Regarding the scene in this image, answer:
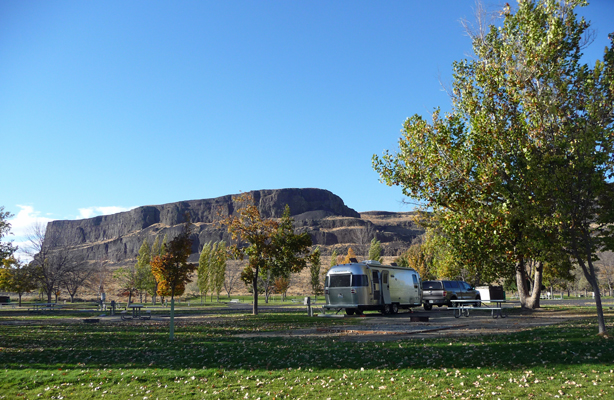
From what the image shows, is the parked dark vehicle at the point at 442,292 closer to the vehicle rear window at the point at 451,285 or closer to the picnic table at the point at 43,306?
the vehicle rear window at the point at 451,285

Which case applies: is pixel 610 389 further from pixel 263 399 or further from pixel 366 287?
pixel 366 287

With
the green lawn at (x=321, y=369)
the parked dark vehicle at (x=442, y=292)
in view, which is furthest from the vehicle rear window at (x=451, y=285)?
the green lawn at (x=321, y=369)

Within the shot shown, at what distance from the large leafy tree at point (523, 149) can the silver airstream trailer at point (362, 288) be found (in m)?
4.59

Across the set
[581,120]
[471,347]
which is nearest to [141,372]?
[471,347]

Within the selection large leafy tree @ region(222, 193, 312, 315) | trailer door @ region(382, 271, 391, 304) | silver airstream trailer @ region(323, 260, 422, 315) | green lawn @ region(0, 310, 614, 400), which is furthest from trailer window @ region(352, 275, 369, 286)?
green lawn @ region(0, 310, 614, 400)

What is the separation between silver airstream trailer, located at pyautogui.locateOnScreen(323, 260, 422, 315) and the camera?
25.5m

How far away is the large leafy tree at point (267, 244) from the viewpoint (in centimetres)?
3050

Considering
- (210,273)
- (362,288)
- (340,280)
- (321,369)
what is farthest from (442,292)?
(210,273)

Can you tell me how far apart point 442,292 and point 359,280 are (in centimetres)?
1077

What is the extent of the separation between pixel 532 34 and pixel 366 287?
15.0 meters

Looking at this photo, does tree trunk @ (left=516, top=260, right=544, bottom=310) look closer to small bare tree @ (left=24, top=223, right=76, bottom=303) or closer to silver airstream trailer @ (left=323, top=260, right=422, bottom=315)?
silver airstream trailer @ (left=323, top=260, right=422, bottom=315)

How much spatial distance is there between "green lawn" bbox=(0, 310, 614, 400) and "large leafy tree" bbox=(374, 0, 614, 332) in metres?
3.82

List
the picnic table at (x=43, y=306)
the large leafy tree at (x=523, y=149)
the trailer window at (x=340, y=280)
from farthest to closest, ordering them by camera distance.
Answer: the picnic table at (x=43, y=306)
the trailer window at (x=340, y=280)
the large leafy tree at (x=523, y=149)

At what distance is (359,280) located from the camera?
25.5m
